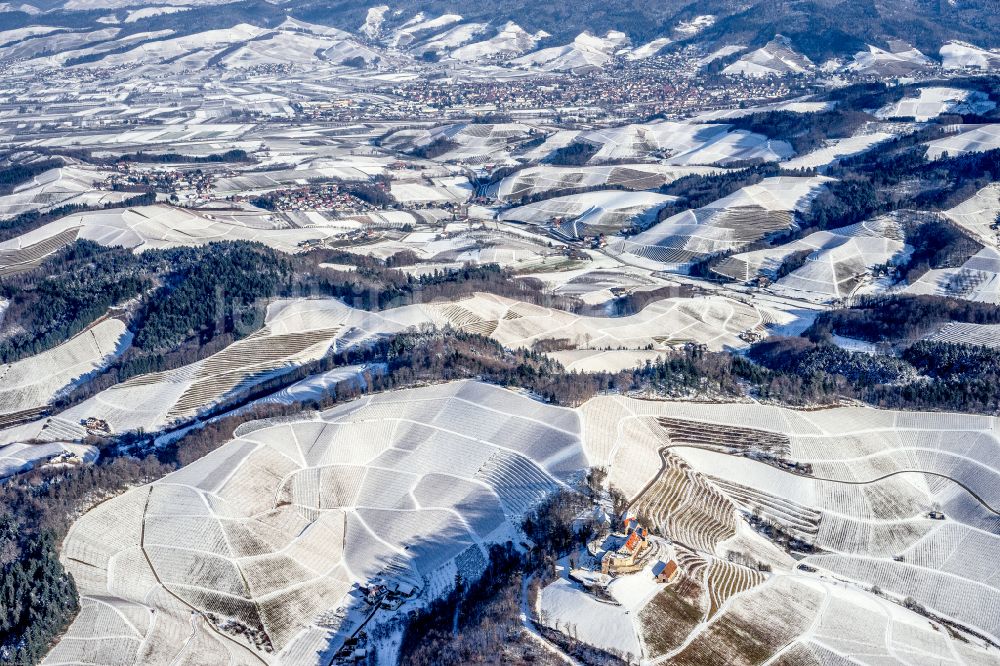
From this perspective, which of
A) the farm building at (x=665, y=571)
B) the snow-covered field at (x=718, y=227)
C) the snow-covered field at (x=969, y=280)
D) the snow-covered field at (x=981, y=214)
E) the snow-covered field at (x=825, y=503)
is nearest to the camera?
the snow-covered field at (x=825, y=503)

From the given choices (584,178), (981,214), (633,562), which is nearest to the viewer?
(633,562)

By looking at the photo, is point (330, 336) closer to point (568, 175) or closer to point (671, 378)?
point (671, 378)

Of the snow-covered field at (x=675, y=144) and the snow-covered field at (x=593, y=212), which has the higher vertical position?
the snow-covered field at (x=593, y=212)

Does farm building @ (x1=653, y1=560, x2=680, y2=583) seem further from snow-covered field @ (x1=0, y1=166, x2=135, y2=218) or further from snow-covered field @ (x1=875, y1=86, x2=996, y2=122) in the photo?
snow-covered field @ (x1=875, y1=86, x2=996, y2=122)

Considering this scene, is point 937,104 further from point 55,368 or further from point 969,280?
point 55,368

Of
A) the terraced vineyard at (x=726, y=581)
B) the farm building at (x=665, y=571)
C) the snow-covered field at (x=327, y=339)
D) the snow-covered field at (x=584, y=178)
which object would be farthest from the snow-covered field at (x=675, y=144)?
the farm building at (x=665, y=571)

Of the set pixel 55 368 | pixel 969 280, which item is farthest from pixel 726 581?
pixel 969 280

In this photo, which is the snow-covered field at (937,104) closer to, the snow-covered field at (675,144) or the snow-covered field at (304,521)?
the snow-covered field at (675,144)

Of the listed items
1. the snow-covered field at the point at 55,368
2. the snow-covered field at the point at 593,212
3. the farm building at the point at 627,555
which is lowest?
the snow-covered field at the point at 593,212
